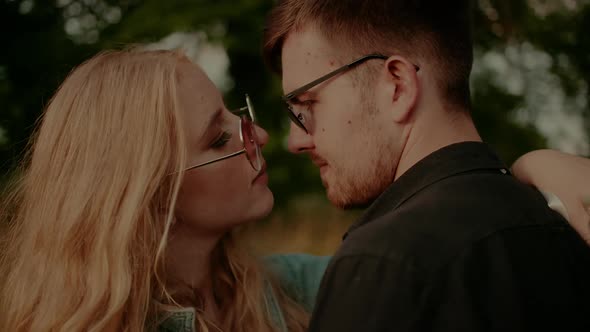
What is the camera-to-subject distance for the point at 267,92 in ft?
15.6

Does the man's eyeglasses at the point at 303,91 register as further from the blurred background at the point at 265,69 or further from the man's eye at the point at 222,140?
the blurred background at the point at 265,69

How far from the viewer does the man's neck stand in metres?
2.18

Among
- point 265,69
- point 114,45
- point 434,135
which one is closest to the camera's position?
point 434,135

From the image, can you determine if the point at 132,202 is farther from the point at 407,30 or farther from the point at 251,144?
the point at 407,30

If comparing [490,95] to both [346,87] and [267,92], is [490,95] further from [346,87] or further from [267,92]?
[346,87]

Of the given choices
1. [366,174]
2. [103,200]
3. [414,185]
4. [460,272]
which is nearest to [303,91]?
[366,174]

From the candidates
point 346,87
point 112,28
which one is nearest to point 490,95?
point 112,28

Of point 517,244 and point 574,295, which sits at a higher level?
point 517,244

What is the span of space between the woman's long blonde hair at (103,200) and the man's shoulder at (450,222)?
1.07m

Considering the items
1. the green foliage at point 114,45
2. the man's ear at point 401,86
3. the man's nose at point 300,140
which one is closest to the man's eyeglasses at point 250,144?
the man's nose at point 300,140

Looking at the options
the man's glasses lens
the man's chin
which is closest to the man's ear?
the man's chin

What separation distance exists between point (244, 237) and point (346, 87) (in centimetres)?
116

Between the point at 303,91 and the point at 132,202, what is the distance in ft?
2.33

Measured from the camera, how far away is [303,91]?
2.48m
